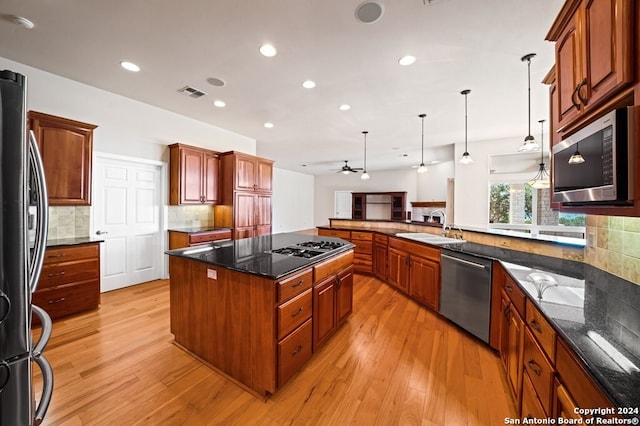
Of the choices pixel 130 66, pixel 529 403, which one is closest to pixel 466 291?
pixel 529 403

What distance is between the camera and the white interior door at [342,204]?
11.5 meters

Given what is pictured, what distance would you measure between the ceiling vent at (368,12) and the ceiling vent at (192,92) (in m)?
2.49

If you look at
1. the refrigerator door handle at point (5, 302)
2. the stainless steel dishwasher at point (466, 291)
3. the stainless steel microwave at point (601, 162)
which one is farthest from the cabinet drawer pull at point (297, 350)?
the stainless steel microwave at point (601, 162)

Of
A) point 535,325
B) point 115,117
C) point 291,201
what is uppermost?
point 115,117

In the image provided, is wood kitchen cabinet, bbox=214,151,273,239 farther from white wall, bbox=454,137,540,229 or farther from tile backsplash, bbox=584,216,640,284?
tile backsplash, bbox=584,216,640,284

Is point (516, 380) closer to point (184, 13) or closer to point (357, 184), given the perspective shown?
point (184, 13)

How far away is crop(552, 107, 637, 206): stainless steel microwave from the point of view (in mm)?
979

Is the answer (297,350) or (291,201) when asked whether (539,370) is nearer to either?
(297,350)

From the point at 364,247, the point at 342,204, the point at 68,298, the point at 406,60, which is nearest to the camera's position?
the point at 406,60

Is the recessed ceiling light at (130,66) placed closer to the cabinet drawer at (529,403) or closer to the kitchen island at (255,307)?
the kitchen island at (255,307)

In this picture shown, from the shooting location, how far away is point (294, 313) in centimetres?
184

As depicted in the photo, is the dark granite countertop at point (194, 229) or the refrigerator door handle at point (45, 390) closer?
the refrigerator door handle at point (45, 390)

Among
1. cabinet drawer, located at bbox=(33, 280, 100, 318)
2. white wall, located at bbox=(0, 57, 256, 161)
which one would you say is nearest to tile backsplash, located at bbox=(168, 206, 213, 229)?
white wall, located at bbox=(0, 57, 256, 161)

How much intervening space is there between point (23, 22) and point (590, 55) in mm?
4212
